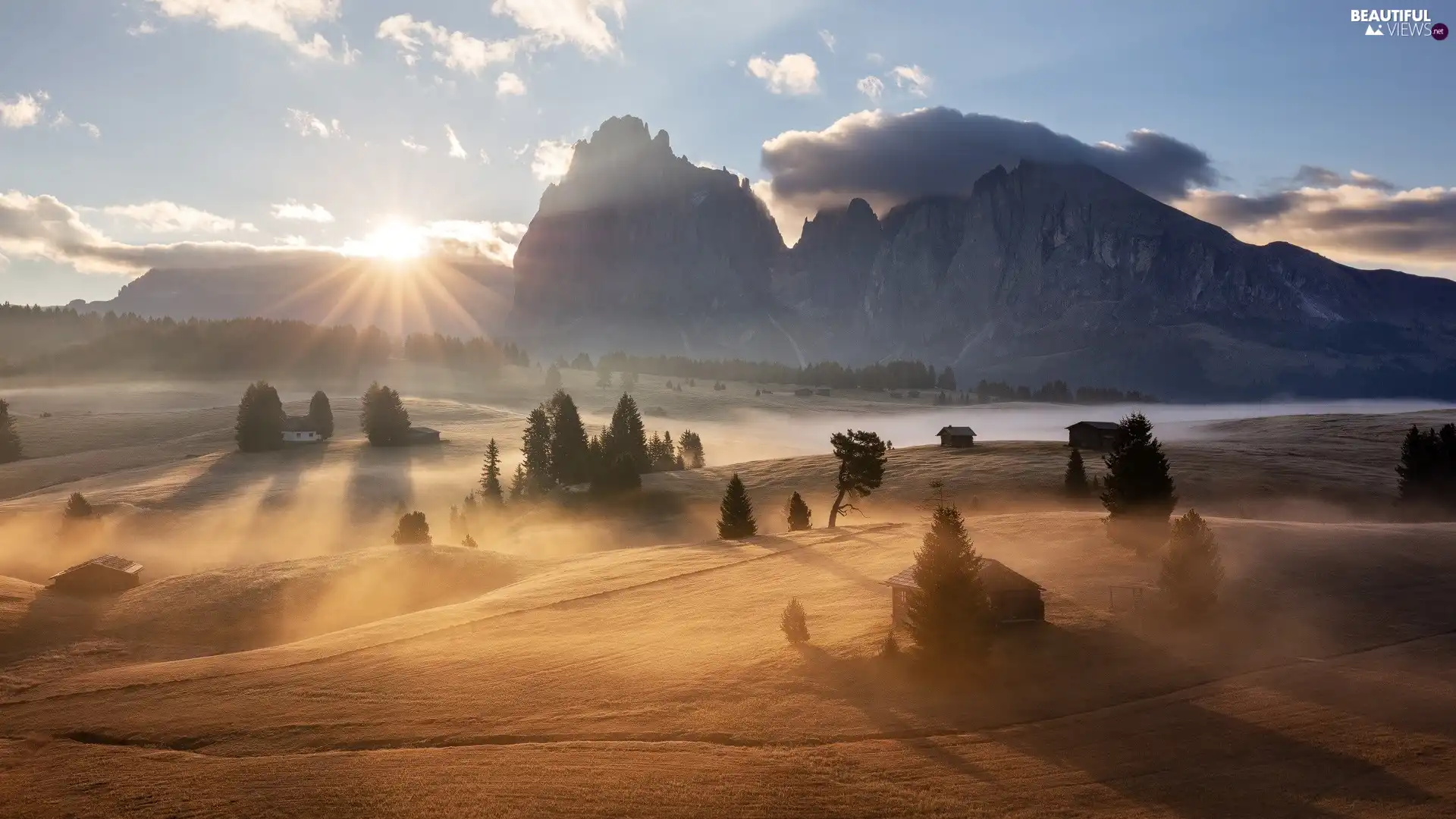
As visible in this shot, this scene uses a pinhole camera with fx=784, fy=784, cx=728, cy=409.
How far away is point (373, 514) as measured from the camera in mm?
91562

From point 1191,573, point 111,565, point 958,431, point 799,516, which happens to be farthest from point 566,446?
point 1191,573

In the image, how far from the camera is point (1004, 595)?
38344mm

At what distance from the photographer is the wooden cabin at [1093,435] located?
3954 inches

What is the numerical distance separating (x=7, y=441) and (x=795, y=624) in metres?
135

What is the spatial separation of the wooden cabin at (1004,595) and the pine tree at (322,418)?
125 m

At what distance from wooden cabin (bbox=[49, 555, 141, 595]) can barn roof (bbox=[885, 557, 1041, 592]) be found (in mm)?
56040

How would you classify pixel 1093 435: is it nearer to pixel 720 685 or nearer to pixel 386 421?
pixel 720 685

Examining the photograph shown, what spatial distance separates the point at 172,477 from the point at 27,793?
294 ft

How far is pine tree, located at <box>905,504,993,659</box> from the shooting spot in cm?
3438

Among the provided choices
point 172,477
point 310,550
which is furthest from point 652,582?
point 172,477

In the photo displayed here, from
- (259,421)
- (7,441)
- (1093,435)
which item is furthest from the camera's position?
(259,421)

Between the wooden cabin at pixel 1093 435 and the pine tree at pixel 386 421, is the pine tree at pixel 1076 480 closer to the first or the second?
the wooden cabin at pixel 1093 435

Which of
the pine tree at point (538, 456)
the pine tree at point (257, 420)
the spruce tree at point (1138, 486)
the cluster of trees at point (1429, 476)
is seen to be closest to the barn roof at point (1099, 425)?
the cluster of trees at point (1429, 476)

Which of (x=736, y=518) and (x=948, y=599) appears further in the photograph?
(x=736, y=518)
